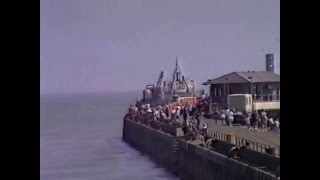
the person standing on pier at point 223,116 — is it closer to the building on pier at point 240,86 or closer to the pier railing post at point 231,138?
the building on pier at point 240,86

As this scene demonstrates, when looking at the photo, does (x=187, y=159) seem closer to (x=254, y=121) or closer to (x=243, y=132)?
(x=243, y=132)

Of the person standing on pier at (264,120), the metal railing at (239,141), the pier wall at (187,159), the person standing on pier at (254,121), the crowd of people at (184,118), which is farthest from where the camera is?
the pier wall at (187,159)

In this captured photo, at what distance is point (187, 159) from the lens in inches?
182

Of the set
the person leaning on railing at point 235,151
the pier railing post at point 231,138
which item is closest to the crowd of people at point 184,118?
the person leaning on railing at point 235,151

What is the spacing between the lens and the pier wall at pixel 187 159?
411 centimetres

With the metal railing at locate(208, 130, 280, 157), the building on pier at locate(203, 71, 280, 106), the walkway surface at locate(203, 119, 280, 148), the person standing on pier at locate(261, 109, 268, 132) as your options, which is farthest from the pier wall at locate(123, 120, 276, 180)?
the building on pier at locate(203, 71, 280, 106)

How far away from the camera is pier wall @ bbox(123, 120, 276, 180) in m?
4.11

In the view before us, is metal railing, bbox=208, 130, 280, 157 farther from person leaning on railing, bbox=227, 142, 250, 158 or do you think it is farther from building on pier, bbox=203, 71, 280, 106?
building on pier, bbox=203, 71, 280, 106

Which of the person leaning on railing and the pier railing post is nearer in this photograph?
the pier railing post

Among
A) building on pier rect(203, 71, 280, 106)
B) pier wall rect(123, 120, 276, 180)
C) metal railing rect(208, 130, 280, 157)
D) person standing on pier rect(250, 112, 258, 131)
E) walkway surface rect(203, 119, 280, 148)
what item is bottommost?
pier wall rect(123, 120, 276, 180)
